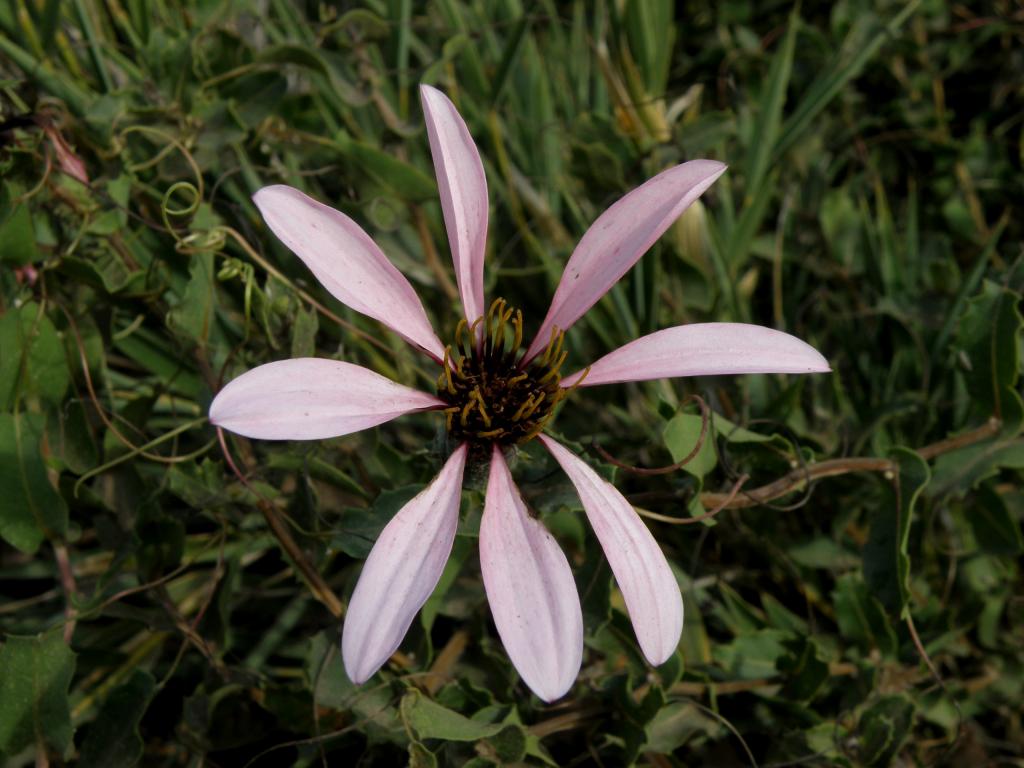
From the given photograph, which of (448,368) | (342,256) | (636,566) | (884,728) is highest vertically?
(342,256)

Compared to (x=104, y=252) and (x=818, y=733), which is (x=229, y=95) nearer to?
(x=104, y=252)

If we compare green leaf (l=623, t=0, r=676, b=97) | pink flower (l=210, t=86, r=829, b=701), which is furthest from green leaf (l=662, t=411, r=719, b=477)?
green leaf (l=623, t=0, r=676, b=97)

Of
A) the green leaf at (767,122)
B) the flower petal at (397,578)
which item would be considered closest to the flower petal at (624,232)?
the flower petal at (397,578)

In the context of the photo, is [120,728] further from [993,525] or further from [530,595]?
[993,525]

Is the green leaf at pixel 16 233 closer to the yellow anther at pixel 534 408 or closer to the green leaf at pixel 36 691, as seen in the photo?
the green leaf at pixel 36 691

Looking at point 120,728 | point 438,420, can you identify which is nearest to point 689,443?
point 438,420

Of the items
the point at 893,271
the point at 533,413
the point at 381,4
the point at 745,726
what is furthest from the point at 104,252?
the point at 893,271

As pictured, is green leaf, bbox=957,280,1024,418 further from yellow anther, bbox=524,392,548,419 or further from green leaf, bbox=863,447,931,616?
yellow anther, bbox=524,392,548,419
